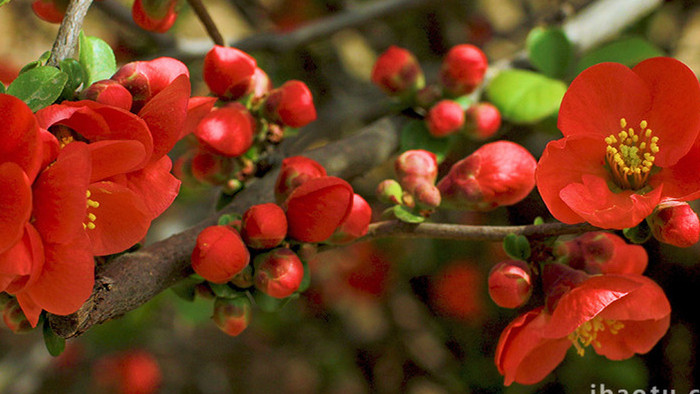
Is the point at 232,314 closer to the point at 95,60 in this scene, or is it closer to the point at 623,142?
the point at 95,60

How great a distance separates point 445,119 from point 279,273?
0.43m

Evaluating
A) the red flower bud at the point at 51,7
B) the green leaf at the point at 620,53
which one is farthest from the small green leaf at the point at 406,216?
the green leaf at the point at 620,53

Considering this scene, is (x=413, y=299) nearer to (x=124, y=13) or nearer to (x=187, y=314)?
(x=187, y=314)

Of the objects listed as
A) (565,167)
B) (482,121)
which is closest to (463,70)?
(482,121)

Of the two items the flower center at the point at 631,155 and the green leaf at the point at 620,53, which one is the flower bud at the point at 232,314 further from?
the green leaf at the point at 620,53

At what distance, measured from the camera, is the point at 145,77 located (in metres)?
0.67

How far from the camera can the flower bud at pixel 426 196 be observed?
0.77 meters

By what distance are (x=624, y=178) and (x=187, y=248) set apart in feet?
1.59

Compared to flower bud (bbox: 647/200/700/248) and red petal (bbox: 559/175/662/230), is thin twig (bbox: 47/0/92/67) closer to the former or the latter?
red petal (bbox: 559/175/662/230)

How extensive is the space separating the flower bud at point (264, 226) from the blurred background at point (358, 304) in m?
0.66

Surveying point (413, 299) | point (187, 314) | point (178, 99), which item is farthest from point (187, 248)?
point (413, 299)

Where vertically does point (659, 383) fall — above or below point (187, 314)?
below

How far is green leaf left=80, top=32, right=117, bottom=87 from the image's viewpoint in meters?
0.69

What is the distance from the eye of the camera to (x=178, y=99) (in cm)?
60
